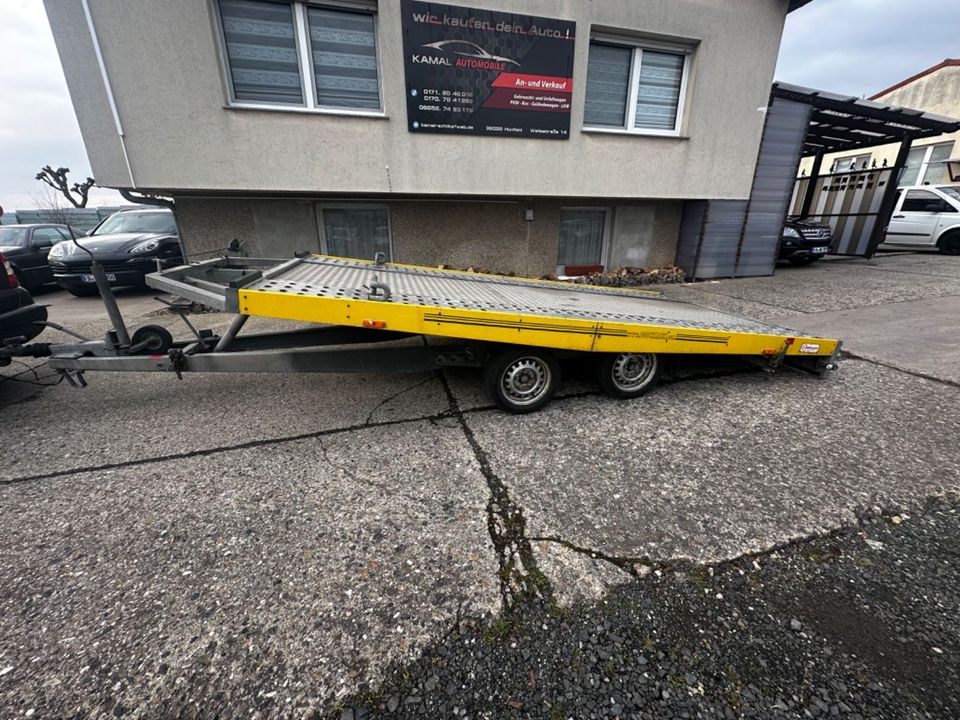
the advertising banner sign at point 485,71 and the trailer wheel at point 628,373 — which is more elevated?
the advertising banner sign at point 485,71

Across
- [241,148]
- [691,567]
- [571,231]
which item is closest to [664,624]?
[691,567]

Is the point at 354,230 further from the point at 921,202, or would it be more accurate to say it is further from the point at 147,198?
the point at 921,202

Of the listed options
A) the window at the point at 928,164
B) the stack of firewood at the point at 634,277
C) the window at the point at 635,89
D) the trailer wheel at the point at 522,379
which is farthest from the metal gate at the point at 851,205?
the trailer wheel at the point at 522,379

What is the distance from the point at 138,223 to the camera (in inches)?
377

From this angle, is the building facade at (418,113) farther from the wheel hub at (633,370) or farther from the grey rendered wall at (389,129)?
the wheel hub at (633,370)

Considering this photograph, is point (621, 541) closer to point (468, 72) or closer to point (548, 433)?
point (548, 433)

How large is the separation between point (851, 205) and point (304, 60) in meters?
15.2

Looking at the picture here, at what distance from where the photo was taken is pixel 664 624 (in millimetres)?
1784

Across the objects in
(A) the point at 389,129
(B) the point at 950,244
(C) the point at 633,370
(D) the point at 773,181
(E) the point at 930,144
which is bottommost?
(C) the point at 633,370

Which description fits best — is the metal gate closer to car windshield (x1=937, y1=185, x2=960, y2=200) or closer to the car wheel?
the car wheel

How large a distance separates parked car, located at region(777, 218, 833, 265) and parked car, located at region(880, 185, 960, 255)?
10.4 feet

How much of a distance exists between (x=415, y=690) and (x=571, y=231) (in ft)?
28.6

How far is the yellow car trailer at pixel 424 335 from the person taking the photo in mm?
2795

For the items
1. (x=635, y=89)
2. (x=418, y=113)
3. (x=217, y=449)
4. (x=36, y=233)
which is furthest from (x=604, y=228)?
(x=36, y=233)
